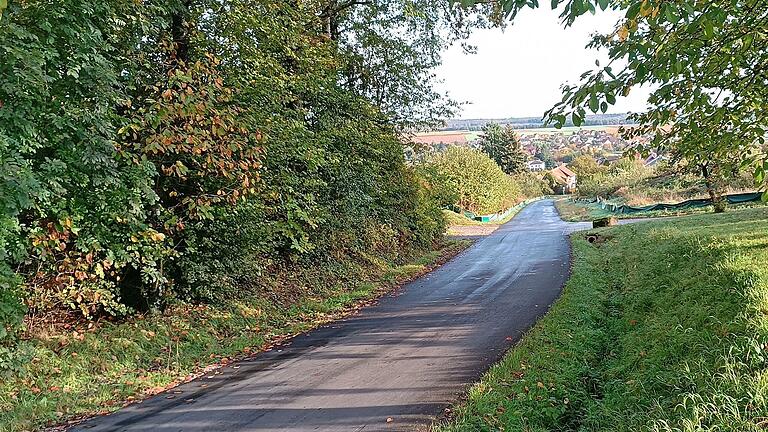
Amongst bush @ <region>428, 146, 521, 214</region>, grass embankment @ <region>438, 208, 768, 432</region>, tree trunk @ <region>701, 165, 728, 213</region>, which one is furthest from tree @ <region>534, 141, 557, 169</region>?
grass embankment @ <region>438, 208, 768, 432</region>

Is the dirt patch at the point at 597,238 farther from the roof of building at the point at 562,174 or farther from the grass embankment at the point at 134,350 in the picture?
the roof of building at the point at 562,174

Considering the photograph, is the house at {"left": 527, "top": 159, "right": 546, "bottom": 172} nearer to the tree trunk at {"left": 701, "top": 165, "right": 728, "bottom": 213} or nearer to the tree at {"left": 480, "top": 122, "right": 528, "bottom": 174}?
the tree at {"left": 480, "top": 122, "right": 528, "bottom": 174}

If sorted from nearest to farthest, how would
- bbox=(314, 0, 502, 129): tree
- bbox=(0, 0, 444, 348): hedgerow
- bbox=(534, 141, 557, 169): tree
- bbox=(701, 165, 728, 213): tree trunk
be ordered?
1. bbox=(0, 0, 444, 348): hedgerow
2. bbox=(314, 0, 502, 129): tree
3. bbox=(701, 165, 728, 213): tree trunk
4. bbox=(534, 141, 557, 169): tree

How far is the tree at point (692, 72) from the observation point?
11.6ft

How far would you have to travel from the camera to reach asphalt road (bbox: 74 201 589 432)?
516 centimetres

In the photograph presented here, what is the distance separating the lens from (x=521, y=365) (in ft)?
20.4

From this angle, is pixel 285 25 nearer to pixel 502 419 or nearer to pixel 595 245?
pixel 502 419

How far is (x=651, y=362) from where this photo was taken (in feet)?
18.5

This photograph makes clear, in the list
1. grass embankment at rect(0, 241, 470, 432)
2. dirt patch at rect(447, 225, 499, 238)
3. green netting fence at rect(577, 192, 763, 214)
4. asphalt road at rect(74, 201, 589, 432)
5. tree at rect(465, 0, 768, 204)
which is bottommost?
green netting fence at rect(577, 192, 763, 214)

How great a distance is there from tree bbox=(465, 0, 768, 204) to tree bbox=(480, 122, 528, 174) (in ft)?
270

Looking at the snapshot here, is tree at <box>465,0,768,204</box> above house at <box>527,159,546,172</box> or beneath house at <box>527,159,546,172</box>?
beneath

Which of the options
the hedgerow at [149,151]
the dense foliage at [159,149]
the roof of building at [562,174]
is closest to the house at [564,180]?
the roof of building at [562,174]

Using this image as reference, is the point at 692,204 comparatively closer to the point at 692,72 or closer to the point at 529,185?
the point at 692,72

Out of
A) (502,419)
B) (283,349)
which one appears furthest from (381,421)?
(283,349)
